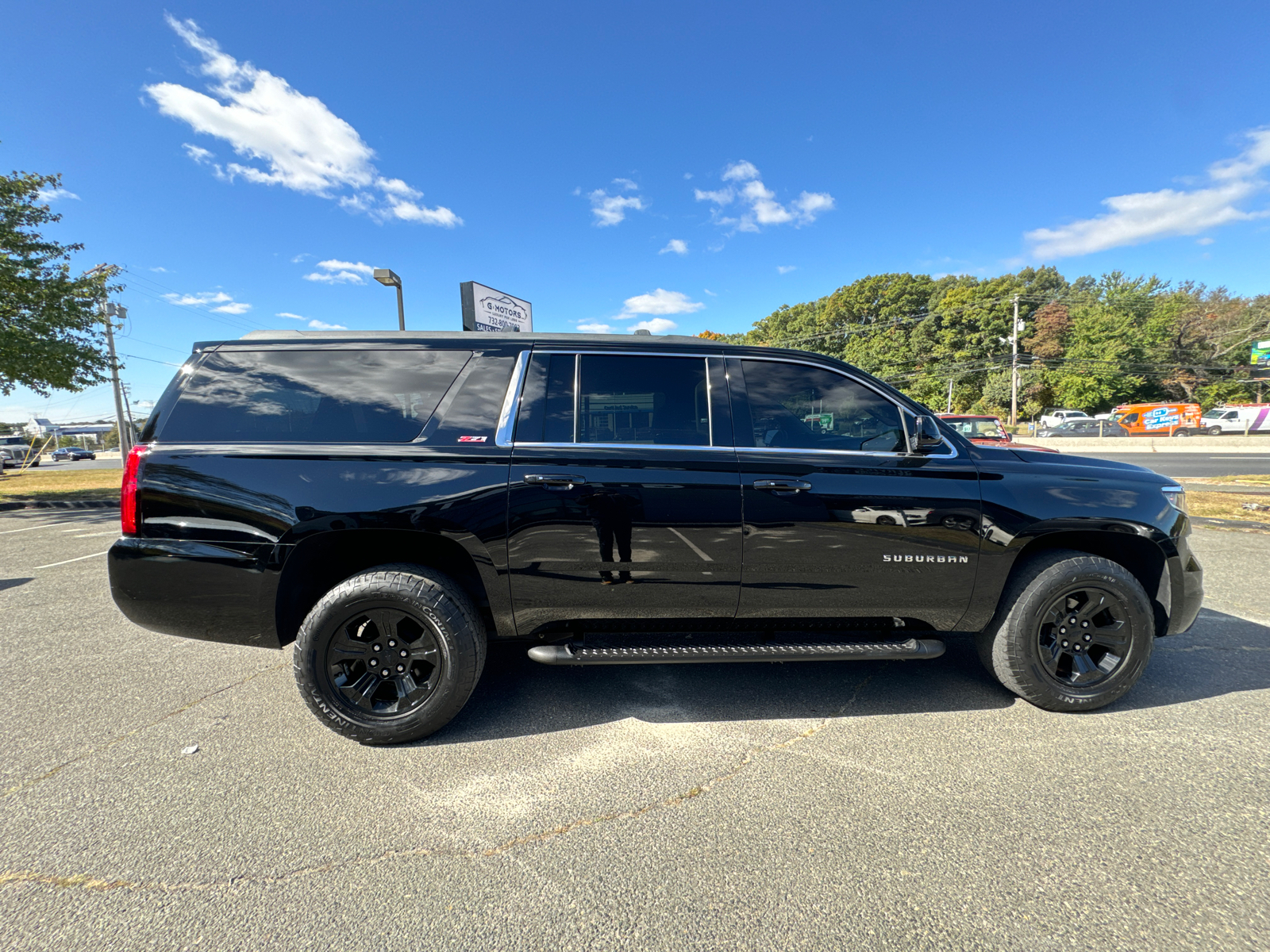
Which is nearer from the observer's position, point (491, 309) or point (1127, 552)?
point (1127, 552)

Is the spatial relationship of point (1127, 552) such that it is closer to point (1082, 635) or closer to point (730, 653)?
point (1082, 635)

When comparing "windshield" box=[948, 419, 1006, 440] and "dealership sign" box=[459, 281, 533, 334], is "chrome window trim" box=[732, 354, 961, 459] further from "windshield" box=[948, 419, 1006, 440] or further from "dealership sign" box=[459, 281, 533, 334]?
"windshield" box=[948, 419, 1006, 440]

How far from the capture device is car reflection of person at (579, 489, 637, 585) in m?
2.53

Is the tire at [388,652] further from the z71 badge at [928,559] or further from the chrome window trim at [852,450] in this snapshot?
the z71 badge at [928,559]

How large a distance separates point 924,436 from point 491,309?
12295 mm

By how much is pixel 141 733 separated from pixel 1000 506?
14.2 ft

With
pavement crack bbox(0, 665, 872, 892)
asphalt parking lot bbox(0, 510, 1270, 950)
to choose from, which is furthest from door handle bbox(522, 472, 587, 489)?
pavement crack bbox(0, 665, 872, 892)

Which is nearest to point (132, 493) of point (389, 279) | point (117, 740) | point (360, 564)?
point (360, 564)

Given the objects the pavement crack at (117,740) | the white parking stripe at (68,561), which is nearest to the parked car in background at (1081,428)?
the pavement crack at (117,740)

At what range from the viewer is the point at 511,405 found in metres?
2.65

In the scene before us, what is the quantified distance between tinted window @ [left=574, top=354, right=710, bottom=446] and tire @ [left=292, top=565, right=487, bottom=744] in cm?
106

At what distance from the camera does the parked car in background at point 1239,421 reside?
97.7ft

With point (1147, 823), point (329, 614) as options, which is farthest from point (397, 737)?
point (1147, 823)

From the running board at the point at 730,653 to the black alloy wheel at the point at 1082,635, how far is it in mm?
629
